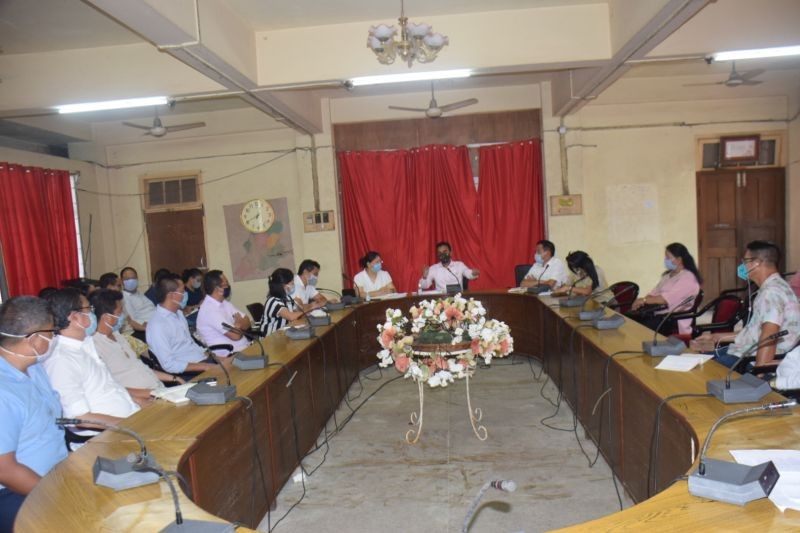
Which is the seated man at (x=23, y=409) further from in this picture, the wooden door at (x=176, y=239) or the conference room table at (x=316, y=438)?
the wooden door at (x=176, y=239)

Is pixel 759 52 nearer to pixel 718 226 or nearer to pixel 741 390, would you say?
pixel 718 226

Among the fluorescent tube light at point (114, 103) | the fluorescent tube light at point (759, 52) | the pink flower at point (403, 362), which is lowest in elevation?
the pink flower at point (403, 362)

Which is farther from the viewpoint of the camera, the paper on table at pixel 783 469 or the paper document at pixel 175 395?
the paper document at pixel 175 395

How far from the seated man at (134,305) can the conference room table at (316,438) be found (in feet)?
7.96

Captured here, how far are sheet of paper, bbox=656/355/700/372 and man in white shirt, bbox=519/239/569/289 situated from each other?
3.05 meters

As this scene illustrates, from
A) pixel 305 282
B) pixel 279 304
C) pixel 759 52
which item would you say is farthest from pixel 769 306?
pixel 305 282

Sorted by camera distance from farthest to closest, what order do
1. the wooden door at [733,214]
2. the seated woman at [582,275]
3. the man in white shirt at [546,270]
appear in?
the wooden door at [733,214] < the man in white shirt at [546,270] < the seated woman at [582,275]

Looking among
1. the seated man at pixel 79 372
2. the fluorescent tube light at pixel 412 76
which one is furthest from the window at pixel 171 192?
the seated man at pixel 79 372

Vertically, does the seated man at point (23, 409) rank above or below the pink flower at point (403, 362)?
above

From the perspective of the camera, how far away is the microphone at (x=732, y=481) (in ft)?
4.75

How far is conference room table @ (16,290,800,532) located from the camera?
5.05 feet

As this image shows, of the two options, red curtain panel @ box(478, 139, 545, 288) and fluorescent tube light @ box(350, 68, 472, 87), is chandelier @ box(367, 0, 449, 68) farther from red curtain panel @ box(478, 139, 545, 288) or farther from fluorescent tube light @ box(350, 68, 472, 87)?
red curtain panel @ box(478, 139, 545, 288)

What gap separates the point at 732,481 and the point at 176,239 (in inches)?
313

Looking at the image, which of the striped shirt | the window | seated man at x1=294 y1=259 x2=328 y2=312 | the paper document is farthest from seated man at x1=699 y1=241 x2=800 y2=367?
the window
